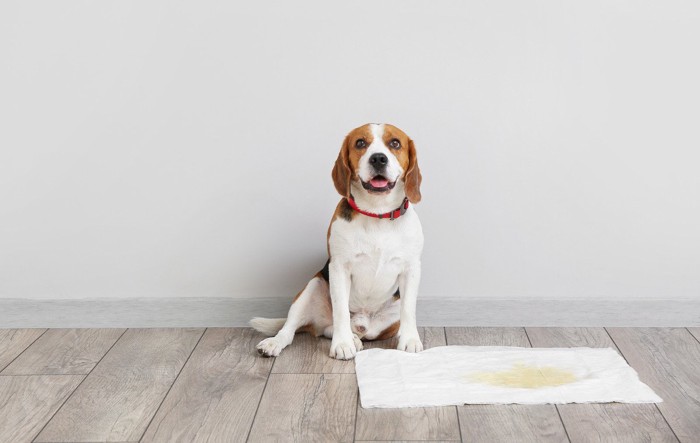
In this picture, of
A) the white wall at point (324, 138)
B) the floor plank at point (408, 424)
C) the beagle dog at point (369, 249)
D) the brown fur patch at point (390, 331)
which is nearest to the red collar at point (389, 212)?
the beagle dog at point (369, 249)

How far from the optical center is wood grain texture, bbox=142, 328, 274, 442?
2.17 m

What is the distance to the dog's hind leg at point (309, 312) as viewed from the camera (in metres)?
2.92

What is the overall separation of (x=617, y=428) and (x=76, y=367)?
1.72 meters

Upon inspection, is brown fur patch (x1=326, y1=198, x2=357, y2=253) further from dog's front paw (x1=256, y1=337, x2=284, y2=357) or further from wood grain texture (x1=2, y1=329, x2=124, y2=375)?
wood grain texture (x1=2, y1=329, x2=124, y2=375)

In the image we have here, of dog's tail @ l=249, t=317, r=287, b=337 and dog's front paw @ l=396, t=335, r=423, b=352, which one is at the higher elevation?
dog's front paw @ l=396, t=335, r=423, b=352

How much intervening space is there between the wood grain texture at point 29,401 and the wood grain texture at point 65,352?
0.27ft

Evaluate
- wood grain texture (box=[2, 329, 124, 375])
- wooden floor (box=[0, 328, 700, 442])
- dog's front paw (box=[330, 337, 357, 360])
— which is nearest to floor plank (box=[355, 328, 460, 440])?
wooden floor (box=[0, 328, 700, 442])

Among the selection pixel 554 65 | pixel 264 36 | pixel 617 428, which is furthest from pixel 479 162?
pixel 617 428

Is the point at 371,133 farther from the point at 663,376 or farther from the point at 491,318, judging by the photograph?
the point at 663,376

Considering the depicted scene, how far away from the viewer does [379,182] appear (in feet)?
8.93

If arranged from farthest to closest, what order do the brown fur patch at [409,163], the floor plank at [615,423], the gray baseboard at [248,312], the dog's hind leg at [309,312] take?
the gray baseboard at [248,312] < the dog's hind leg at [309,312] < the brown fur patch at [409,163] < the floor plank at [615,423]

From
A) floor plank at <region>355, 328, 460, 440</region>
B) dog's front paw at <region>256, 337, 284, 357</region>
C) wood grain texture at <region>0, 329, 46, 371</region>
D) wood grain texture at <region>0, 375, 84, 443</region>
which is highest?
floor plank at <region>355, 328, 460, 440</region>

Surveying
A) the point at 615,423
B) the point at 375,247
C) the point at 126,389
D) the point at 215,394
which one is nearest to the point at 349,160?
the point at 375,247

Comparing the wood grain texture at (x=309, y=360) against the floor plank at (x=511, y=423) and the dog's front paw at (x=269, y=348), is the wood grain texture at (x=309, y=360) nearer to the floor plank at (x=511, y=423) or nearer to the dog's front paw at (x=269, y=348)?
the dog's front paw at (x=269, y=348)
